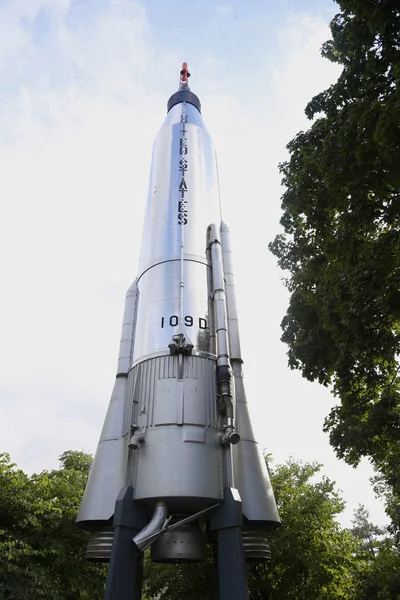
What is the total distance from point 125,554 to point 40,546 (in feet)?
25.9

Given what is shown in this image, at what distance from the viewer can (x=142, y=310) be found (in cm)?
1075

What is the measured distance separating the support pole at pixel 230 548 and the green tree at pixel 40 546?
6.63 meters

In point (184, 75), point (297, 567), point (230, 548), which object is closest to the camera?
point (230, 548)

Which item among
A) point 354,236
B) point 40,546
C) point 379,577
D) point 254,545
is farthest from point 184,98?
point 379,577

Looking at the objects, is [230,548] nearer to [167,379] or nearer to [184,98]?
[167,379]

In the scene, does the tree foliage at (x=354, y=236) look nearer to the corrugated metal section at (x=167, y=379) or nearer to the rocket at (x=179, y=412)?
the rocket at (x=179, y=412)

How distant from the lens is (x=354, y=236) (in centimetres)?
1080

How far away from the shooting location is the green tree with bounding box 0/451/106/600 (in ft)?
38.4

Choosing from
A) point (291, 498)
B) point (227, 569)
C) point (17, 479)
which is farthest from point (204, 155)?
point (291, 498)

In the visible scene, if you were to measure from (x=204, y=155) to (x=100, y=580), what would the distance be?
13.8 metres

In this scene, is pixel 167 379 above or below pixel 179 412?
above

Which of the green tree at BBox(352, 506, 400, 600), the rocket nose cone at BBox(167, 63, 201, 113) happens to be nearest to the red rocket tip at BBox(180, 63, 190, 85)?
the rocket nose cone at BBox(167, 63, 201, 113)

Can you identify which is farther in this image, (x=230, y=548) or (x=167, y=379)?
(x=167, y=379)

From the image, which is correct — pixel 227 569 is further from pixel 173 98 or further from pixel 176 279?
pixel 173 98
